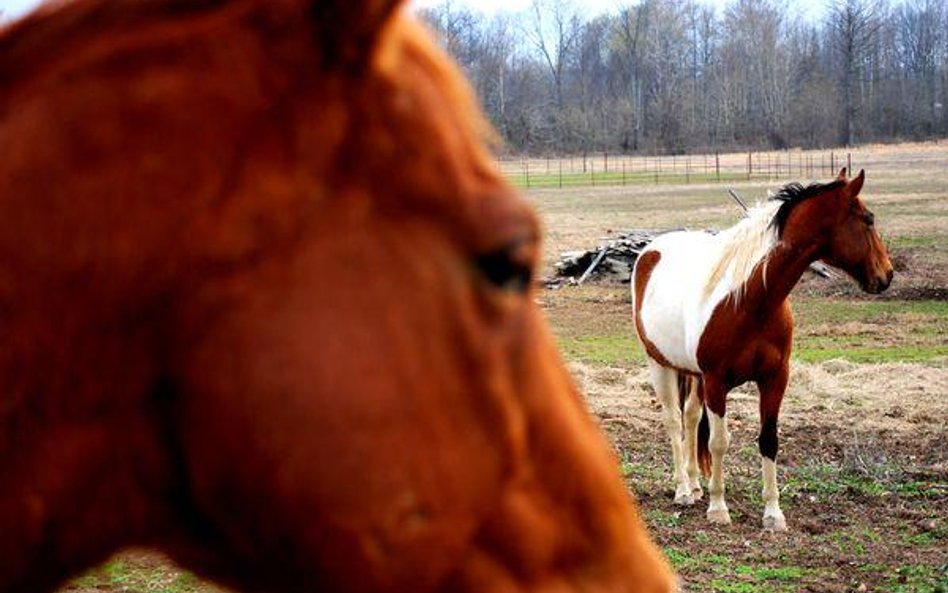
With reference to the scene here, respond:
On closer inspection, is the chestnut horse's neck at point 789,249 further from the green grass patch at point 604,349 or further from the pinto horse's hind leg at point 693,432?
the green grass patch at point 604,349

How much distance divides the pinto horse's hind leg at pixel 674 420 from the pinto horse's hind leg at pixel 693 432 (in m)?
0.06

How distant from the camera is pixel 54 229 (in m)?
1.01

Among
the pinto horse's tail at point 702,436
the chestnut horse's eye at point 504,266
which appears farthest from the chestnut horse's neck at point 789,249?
the chestnut horse's eye at point 504,266

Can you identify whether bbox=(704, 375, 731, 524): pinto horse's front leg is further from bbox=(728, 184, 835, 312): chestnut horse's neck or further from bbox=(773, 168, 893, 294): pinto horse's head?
bbox=(773, 168, 893, 294): pinto horse's head

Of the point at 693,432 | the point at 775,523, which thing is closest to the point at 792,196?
the point at 693,432

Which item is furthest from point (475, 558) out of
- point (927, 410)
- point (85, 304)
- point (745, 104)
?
point (745, 104)

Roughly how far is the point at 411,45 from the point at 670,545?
218 inches

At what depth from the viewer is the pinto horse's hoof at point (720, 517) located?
6.76m

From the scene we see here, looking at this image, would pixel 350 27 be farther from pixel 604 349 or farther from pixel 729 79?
pixel 729 79

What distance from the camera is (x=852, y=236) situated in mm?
7227

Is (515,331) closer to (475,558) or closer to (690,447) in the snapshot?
(475,558)

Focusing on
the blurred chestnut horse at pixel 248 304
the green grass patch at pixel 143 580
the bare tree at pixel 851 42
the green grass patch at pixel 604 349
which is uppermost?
the bare tree at pixel 851 42

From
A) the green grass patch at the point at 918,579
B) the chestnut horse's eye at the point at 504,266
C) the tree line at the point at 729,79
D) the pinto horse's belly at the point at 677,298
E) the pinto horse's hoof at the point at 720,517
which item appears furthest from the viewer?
the tree line at the point at 729,79

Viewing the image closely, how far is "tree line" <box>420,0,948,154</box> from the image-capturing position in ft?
184
